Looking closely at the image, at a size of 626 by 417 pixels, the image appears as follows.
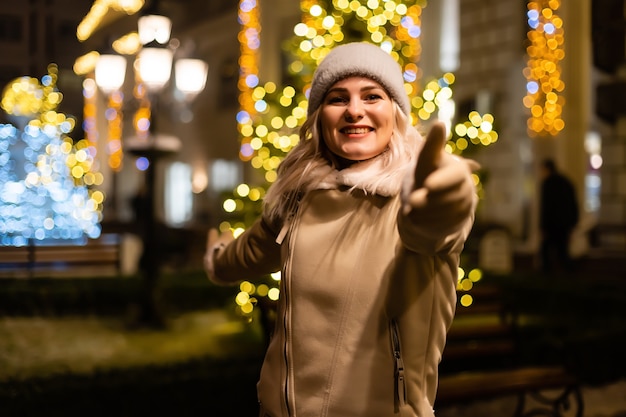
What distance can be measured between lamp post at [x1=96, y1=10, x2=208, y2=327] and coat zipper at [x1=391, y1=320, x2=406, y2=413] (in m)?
6.49

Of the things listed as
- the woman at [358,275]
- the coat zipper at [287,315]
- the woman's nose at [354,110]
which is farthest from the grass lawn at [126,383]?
the woman's nose at [354,110]

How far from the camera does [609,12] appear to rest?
10.5 meters

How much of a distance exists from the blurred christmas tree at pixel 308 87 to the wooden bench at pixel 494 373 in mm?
1191

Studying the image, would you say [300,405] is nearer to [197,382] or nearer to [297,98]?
[197,382]

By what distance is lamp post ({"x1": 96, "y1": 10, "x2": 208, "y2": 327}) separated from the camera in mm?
7895

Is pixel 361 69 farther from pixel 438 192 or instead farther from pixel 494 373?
pixel 494 373

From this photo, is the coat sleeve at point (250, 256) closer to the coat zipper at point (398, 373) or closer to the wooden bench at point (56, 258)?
the coat zipper at point (398, 373)

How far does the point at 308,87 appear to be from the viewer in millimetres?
6164

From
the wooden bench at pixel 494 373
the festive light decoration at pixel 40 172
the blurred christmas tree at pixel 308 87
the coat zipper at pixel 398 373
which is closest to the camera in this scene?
the coat zipper at pixel 398 373

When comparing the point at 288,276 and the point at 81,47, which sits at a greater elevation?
the point at 81,47

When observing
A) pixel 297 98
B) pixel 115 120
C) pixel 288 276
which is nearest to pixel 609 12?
pixel 297 98

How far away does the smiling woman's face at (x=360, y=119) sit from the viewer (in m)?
2.08

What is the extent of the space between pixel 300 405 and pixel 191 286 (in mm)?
8058

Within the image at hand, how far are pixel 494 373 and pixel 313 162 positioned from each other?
3349 mm
